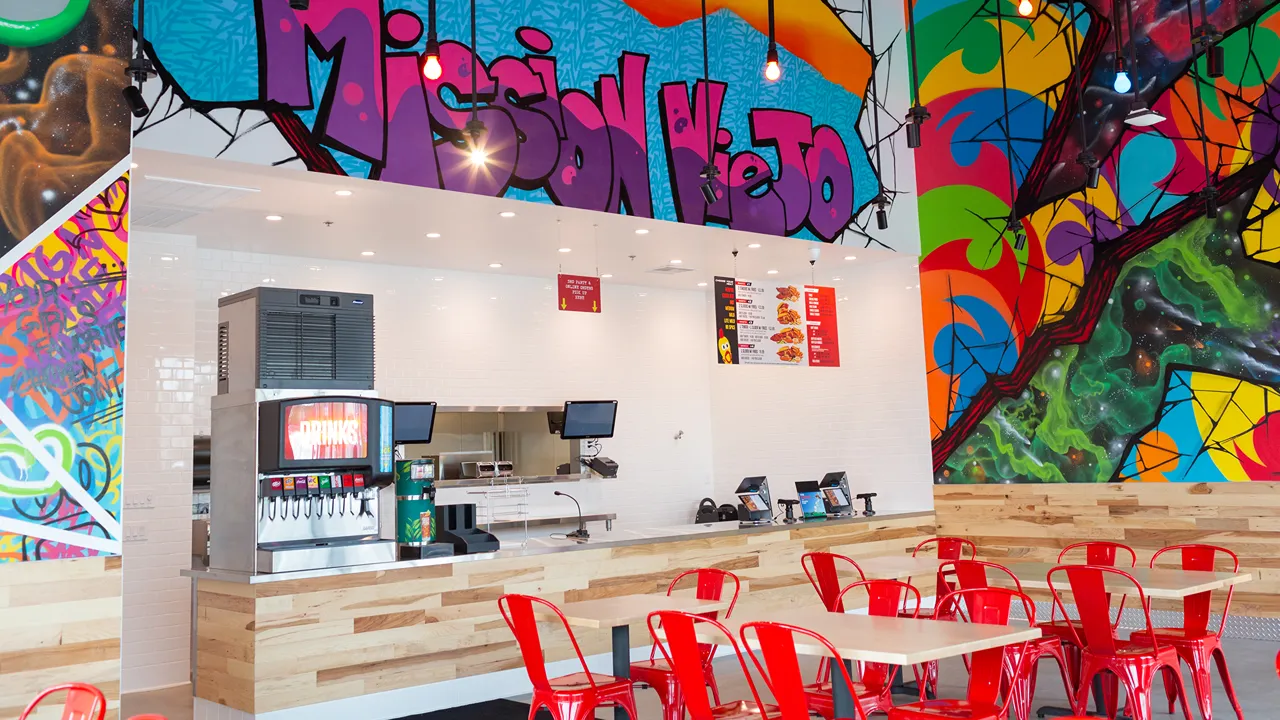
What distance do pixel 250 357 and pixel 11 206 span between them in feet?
5.88

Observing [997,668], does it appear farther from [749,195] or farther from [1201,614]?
[749,195]

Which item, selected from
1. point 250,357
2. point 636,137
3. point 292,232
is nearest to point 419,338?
point 292,232

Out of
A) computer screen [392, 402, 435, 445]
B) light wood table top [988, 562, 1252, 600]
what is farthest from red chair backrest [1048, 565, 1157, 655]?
computer screen [392, 402, 435, 445]

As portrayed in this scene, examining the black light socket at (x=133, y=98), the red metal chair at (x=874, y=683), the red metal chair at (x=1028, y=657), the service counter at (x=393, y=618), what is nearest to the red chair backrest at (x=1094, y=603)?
the red metal chair at (x=1028, y=657)

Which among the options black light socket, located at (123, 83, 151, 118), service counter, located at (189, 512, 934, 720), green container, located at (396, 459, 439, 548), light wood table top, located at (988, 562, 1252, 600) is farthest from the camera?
green container, located at (396, 459, 439, 548)

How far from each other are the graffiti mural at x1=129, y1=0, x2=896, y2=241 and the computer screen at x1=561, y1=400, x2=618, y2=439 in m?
1.81

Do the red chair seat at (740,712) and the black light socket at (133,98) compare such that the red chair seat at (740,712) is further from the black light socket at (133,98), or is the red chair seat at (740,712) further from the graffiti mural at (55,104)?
the black light socket at (133,98)

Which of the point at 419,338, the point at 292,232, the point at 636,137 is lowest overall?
the point at 419,338

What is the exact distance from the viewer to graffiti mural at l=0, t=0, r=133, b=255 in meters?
4.22

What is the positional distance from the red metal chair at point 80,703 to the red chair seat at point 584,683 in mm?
1910

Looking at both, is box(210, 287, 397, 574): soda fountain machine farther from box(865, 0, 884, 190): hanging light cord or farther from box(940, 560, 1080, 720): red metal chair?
box(865, 0, 884, 190): hanging light cord

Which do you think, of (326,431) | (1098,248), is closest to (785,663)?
(326,431)

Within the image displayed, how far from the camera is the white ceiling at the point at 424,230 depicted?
650 cm

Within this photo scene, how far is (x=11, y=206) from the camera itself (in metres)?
4.18
